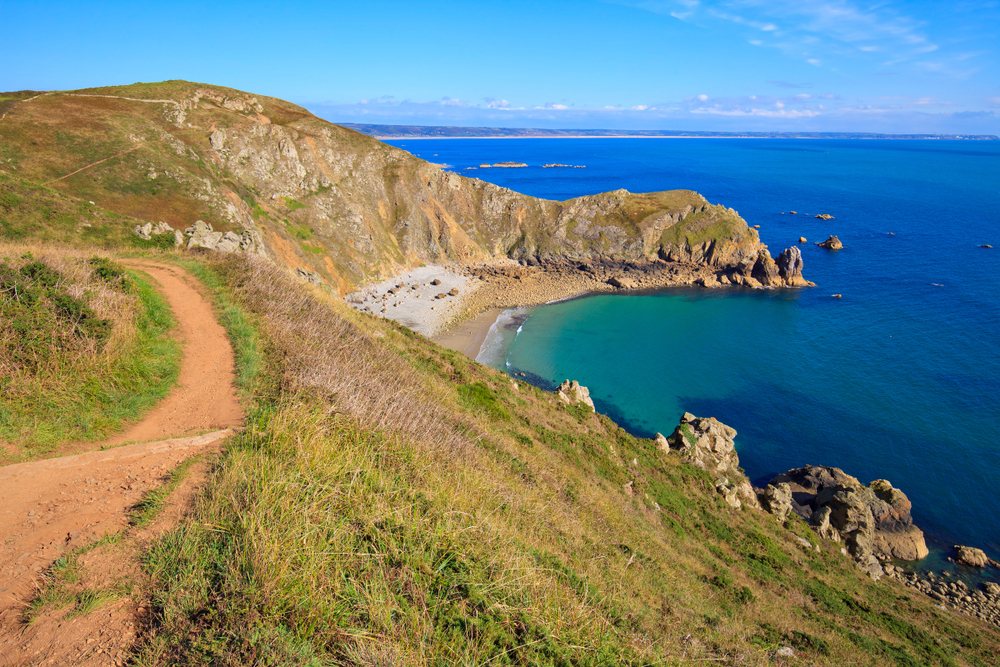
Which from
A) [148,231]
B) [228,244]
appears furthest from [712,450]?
[148,231]

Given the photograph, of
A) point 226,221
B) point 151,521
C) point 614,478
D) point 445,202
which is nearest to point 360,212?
point 445,202

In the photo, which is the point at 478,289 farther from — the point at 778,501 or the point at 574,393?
the point at 778,501

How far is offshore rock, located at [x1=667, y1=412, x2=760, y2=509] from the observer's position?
2420 centimetres

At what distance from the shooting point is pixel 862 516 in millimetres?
23125

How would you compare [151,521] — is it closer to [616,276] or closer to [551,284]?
[551,284]

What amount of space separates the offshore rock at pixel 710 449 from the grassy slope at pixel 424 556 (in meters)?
8.49

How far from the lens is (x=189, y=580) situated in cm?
452

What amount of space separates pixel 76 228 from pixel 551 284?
4560 cm

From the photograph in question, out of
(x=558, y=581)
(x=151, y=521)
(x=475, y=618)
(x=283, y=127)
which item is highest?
(x=283, y=127)

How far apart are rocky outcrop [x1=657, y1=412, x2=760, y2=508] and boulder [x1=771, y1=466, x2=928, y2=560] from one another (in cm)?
337

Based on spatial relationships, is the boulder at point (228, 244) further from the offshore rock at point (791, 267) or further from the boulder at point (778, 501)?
the offshore rock at point (791, 267)

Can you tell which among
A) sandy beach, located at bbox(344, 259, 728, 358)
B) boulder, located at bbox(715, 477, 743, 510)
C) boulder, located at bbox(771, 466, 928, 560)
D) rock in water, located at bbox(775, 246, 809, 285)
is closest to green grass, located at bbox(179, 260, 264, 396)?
boulder, located at bbox(715, 477, 743, 510)

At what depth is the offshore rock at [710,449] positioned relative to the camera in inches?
953

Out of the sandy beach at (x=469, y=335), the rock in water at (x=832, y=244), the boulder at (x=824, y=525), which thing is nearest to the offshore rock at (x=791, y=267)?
the rock in water at (x=832, y=244)
